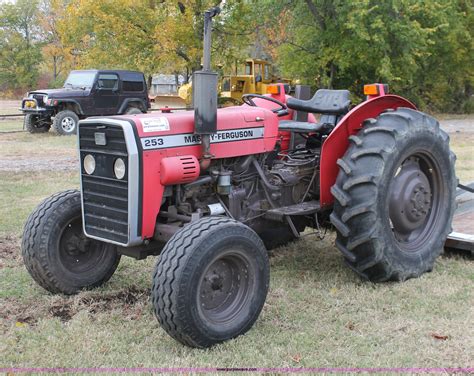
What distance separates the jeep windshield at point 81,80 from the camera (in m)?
17.2

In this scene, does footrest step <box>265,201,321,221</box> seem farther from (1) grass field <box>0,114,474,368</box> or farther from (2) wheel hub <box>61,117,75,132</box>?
(2) wheel hub <box>61,117,75,132</box>

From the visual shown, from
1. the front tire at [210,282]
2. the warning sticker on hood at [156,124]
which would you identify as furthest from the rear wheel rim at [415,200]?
the warning sticker on hood at [156,124]

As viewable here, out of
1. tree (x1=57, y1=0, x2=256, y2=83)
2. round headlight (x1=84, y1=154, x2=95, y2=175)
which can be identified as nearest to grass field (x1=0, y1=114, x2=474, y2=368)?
round headlight (x1=84, y1=154, x2=95, y2=175)

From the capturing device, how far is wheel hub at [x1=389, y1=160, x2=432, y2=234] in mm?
4617

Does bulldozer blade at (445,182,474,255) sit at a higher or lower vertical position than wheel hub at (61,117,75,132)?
higher

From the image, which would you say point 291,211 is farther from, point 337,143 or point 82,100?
point 82,100

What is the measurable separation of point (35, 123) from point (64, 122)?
1197 mm

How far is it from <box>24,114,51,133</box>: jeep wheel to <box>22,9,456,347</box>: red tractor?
13375mm

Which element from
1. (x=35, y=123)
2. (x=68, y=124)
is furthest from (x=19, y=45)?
(x=68, y=124)

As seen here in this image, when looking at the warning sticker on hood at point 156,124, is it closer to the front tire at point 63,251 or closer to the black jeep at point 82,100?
the front tire at point 63,251

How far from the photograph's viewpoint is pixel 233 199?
4.41 m

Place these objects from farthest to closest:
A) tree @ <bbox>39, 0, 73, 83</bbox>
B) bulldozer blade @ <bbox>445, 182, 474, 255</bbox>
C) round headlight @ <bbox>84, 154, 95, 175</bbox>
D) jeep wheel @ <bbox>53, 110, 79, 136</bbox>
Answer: tree @ <bbox>39, 0, 73, 83</bbox>, jeep wheel @ <bbox>53, 110, 79, 136</bbox>, bulldozer blade @ <bbox>445, 182, 474, 255</bbox>, round headlight @ <bbox>84, 154, 95, 175</bbox>

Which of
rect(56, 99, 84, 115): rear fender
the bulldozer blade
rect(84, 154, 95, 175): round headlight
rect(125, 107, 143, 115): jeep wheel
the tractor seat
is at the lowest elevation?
the bulldozer blade

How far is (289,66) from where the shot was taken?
23.7 metres
